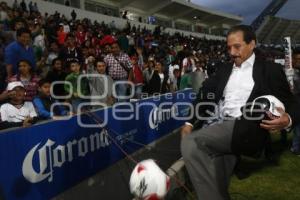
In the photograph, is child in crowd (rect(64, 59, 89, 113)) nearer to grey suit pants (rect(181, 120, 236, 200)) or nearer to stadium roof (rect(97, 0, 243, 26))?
grey suit pants (rect(181, 120, 236, 200))

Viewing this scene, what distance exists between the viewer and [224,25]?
248ft

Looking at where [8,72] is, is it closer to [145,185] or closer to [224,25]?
[145,185]

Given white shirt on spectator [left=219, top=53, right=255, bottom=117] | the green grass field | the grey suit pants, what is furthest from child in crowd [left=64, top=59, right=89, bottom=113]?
the grey suit pants

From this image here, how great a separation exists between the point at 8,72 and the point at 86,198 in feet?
10.5

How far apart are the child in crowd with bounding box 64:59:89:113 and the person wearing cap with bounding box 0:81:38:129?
1.52 meters

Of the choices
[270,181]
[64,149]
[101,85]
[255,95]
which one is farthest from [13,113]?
[270,181]

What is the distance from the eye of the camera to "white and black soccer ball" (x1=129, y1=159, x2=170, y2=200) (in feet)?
13.3

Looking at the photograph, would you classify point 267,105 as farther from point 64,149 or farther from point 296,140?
point 296,140

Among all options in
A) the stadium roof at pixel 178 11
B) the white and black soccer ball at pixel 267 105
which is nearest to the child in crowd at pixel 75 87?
the white and black soccer ball at pixel 267 105

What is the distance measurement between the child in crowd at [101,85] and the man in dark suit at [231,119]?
172 inches

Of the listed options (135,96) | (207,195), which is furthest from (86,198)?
(135,96)

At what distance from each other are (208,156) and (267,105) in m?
0.76

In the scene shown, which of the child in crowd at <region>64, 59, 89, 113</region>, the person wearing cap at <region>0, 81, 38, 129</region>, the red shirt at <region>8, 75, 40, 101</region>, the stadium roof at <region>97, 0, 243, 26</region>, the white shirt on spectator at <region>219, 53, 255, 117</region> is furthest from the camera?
the stadium roof at <region>97, 0, 243, 26</region>

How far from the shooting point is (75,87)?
853 cm
